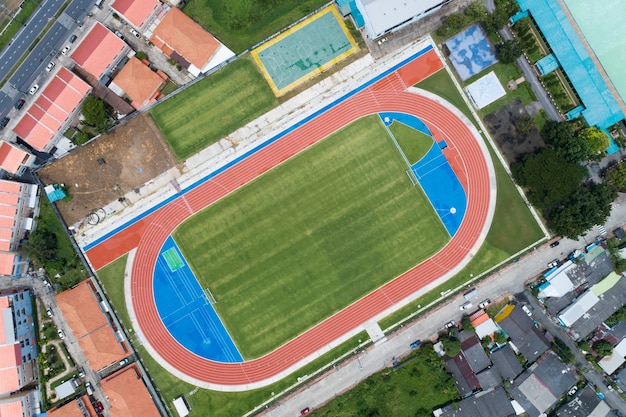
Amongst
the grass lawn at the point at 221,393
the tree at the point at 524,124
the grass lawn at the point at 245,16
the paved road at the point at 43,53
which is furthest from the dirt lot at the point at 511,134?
the paved road at the point at 43,53

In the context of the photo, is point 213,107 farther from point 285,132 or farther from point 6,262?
point 6,262

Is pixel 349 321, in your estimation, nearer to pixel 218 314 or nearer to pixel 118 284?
pixel 218 314

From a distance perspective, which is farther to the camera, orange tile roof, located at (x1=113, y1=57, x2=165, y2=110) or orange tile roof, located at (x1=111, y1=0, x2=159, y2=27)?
orange tile roof, located at (x1=113, y1=57, x2=165, y2=110)

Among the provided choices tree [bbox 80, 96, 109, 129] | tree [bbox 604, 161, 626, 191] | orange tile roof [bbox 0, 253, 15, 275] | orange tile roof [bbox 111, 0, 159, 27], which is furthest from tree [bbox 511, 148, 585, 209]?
orange tile roof [bbox 0, 253, 15, 275]

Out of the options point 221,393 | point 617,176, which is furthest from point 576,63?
point 221,393

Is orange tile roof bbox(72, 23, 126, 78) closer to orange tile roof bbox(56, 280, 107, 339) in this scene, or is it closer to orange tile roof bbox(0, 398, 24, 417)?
orange tile roof bbox(56, 280, 107, 339)

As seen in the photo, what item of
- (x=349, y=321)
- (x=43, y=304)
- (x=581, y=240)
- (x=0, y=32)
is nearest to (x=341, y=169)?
(x=349, y=321)
